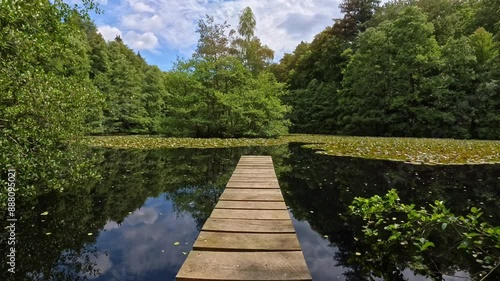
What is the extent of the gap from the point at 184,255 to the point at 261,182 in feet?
7.00

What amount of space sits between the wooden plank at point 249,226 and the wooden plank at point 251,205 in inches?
16.3

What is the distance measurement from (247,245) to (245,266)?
0.31m

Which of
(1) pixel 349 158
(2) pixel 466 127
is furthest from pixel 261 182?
(2) pixel 466 127

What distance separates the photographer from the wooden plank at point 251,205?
122 inches

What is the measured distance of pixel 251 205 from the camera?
3215 millimetres

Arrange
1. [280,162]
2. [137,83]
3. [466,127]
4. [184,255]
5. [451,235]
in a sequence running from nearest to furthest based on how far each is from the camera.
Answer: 1. [184,255]
2. [451,235]
3. [280,162]
4. [466,127]
5. [137,83]

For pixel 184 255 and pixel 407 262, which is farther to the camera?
pixel 184 255

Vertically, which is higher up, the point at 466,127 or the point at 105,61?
the point at 105,61

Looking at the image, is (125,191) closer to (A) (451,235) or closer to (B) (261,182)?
(B) (261,182)

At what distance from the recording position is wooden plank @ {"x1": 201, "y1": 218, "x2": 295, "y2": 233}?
8.05 feet

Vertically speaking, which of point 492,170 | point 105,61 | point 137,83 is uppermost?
point 105,61

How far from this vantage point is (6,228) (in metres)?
2.82

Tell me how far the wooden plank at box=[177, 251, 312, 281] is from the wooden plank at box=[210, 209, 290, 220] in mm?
766

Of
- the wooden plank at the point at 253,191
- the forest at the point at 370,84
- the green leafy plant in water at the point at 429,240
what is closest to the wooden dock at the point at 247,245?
the wooden plank at the point at 253,191
